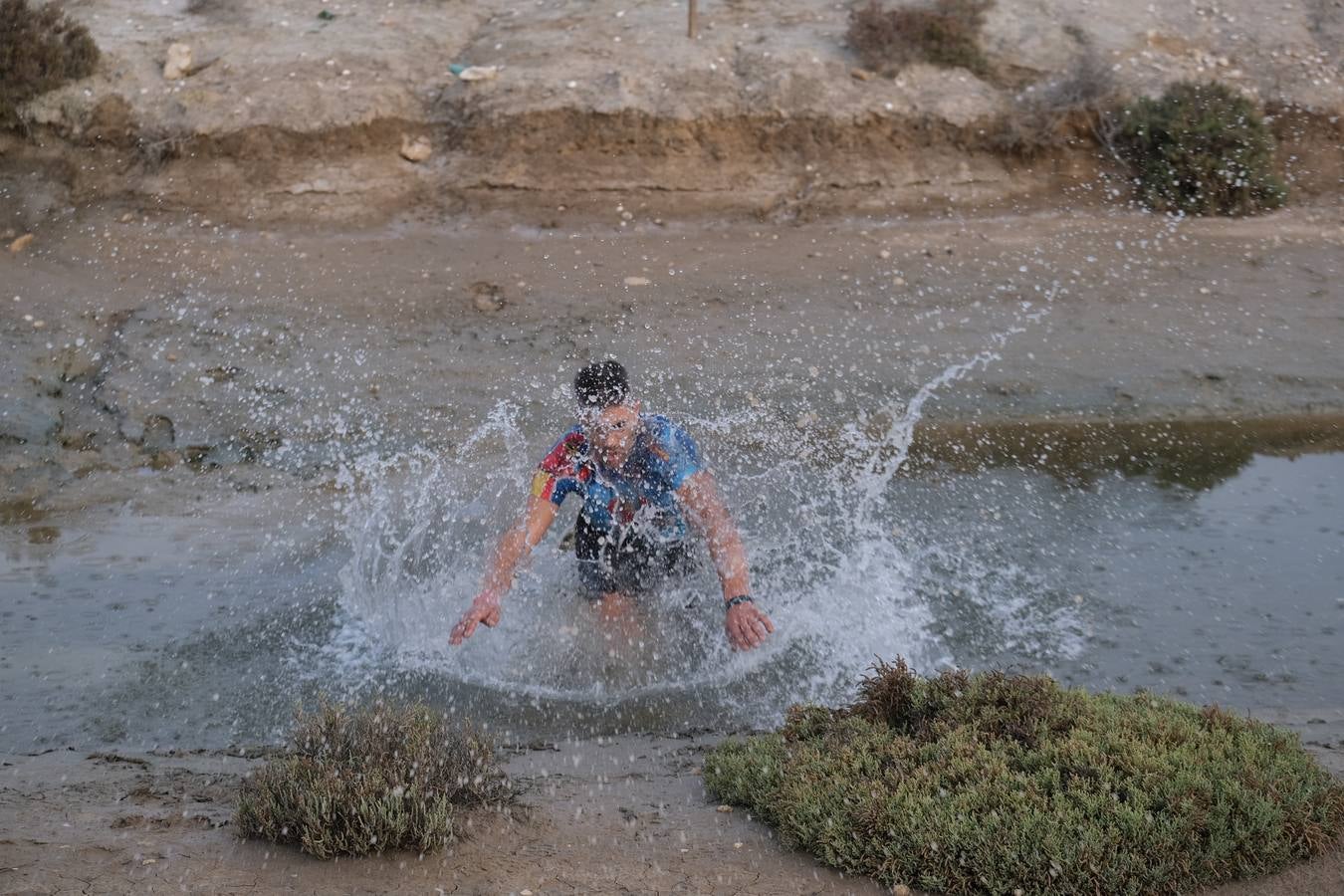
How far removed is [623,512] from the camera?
5.97 meters

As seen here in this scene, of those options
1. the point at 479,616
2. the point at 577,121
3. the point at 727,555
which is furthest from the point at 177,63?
the point at 727,555

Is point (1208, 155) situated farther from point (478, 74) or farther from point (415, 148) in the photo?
point (415, 148)

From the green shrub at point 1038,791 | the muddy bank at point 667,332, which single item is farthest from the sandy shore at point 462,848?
the muddy bank at point 667,332

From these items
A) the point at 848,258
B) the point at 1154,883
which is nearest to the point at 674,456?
the point at 1154,883

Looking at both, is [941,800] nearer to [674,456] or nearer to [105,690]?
[674,456]

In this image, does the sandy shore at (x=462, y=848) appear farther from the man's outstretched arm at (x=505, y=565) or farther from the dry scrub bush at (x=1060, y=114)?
the dry scrub bush at (x=1060, y=114)

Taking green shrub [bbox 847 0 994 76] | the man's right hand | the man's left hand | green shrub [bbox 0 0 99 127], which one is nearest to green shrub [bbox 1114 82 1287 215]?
green shrub [bbox 847 0 994 76]

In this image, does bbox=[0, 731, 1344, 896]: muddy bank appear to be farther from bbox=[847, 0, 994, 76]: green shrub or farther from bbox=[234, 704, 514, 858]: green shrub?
bbox=[847, 0, 994, 76]: green shrub

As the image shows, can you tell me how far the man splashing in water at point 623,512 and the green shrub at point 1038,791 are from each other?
2.85 feet

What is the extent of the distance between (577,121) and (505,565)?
224 inches

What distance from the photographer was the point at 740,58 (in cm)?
1069

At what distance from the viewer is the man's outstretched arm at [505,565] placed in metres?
Result: 5.14

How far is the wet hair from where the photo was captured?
5305mm

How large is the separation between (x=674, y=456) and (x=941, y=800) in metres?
2.13
